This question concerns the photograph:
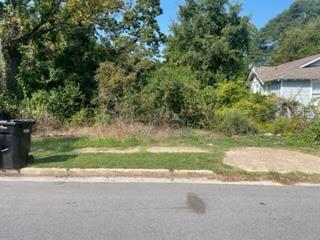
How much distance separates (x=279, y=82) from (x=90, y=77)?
536 inches

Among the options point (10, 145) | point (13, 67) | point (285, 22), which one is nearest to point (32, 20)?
point (13, 67)

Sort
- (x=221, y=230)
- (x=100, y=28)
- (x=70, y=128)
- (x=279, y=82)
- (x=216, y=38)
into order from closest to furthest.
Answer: (x=221, y=230)
(x=70, y=128)
(x=100, y=28)
(x=279, y=82)
(x=216, y=38)

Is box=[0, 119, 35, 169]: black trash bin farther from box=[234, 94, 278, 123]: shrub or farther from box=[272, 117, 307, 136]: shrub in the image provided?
box=[234, 94, 278, 123]: shrub

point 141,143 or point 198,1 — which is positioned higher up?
point 198,1

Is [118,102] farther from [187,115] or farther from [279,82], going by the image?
[279,82]

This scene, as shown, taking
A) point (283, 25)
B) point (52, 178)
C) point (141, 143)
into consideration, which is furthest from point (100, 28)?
point (283, 25)

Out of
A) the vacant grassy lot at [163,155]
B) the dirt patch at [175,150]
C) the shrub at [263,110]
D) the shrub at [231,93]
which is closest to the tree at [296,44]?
the shrub at [231,93]

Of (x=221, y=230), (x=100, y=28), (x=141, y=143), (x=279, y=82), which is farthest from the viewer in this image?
(x=279, y=82)

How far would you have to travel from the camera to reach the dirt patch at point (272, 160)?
32.8 feet

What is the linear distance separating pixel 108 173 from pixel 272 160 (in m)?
4.05

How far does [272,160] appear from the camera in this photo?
10.8 meters

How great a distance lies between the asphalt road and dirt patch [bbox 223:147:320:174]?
133 centimetres

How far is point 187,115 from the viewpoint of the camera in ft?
59.3

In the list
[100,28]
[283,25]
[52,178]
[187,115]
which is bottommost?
[52,178]
